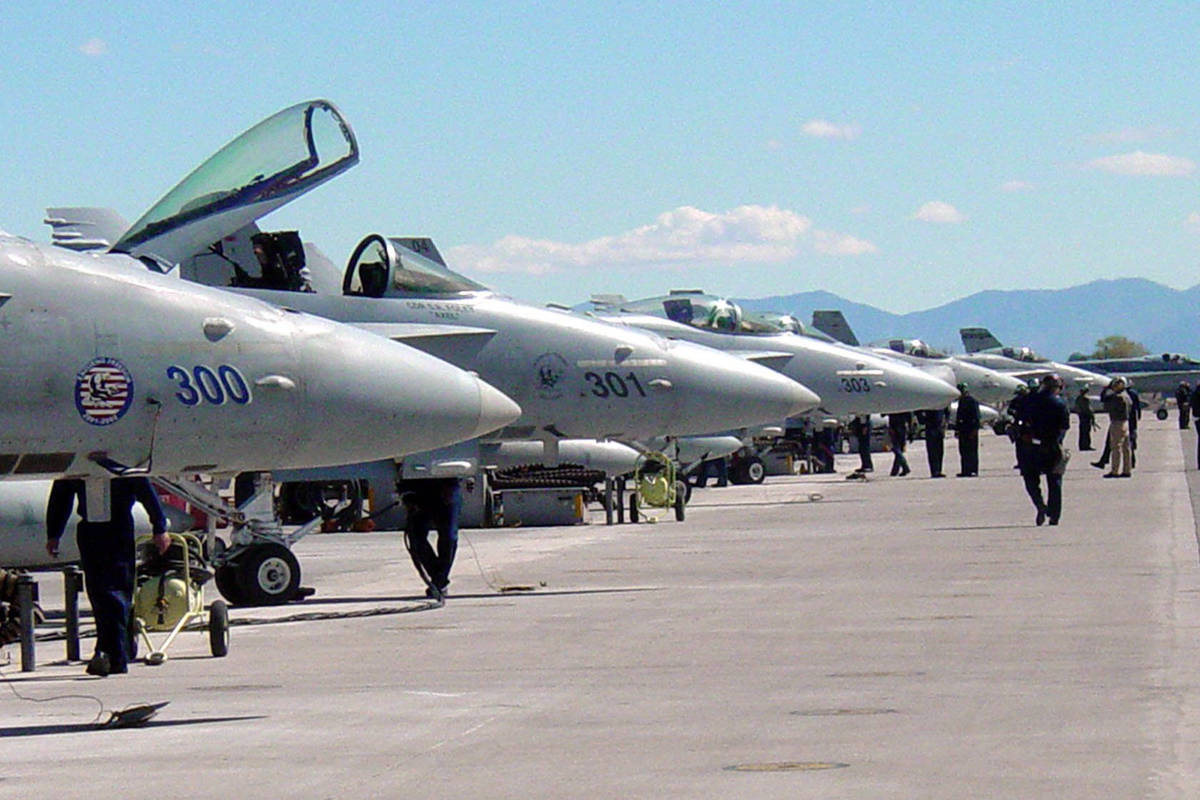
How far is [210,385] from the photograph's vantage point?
34.2ft

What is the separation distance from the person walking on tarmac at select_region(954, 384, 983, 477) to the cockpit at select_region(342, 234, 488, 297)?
23100 millimetres

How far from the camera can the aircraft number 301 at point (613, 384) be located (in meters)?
17.9

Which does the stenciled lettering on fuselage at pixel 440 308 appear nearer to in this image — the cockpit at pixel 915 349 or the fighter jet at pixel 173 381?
the fighter jet at pixel 173 381

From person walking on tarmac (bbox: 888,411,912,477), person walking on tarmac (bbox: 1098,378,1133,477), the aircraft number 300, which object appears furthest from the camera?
person walking on tarmac (bbox: 888,411,912,477)

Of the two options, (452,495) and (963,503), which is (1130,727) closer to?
(452,495)

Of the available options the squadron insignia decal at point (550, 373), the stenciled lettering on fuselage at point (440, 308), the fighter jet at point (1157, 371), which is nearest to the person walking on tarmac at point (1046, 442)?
the squadron insignia decal at point (550, 373)

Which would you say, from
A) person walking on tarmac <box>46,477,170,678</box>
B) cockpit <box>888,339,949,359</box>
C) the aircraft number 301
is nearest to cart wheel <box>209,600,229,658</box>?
person walking on tarmac <box>46,477,170,678</box>

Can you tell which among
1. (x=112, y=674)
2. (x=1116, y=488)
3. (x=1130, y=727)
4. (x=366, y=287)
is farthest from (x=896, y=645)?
(x=1116, y=488)

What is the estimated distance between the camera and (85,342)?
1013 centimetres

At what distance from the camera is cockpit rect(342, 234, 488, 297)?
56.9 feet

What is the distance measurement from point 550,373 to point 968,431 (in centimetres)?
2383

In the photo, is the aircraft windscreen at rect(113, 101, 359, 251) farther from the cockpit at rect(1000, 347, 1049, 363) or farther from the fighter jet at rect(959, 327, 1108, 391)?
the cockpit at rect(1000, 347, 1049, 363)

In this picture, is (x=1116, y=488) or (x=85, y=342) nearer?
(x=85, y=342)

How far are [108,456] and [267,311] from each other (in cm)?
116
